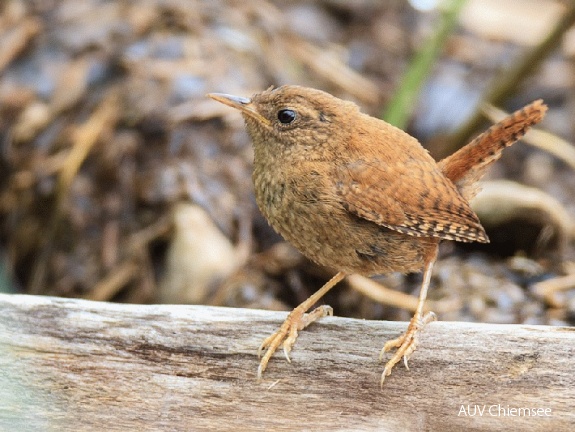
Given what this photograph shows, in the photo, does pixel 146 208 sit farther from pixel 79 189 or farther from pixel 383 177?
→ pixel 383 177

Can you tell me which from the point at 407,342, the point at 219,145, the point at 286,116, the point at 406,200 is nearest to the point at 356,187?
the point at 406,200

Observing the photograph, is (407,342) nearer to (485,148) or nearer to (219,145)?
(485,148)

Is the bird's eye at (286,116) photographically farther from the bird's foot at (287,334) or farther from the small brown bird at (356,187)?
the bird's foot at (287,334)

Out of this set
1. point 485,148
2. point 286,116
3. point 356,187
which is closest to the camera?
point 356,187

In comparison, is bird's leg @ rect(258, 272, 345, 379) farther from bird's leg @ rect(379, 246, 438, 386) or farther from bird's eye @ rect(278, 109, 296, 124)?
bird's eye @ rect(278, 109, 296, 124)

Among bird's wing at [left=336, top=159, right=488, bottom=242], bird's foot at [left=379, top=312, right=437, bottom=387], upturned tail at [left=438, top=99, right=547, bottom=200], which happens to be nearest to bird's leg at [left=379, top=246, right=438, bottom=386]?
bird's foot at [left=379, top=312, right=437, bottom=387]

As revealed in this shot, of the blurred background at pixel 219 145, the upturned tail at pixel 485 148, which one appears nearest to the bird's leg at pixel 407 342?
the upturned tail at pixel 485 148
